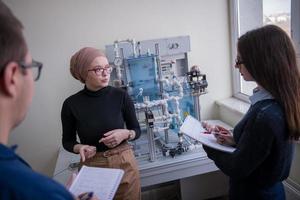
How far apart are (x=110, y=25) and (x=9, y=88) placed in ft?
5.78

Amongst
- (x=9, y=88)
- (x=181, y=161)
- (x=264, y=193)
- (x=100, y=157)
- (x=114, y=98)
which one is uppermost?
(x=9, y=88)

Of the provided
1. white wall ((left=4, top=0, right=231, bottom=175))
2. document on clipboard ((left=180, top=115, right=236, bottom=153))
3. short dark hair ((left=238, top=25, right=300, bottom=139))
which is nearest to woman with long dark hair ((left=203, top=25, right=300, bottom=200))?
short dark hair ((left=238, top=25, right=300, bottom=139))

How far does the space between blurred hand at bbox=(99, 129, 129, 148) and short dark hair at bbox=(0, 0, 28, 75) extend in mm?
867

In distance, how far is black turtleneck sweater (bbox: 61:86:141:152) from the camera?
142cm

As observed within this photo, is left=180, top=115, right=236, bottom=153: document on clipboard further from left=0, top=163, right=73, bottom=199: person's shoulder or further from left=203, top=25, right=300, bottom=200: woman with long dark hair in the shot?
left=0, top=163, right=73, bottom=199: person's shoulder

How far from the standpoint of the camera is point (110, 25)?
218 centimetres

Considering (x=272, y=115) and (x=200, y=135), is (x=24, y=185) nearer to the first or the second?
(x=272, y=115)

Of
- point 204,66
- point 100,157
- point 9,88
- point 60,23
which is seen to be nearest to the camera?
point 9,88

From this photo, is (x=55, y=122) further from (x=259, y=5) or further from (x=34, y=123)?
(x=259, y=5)

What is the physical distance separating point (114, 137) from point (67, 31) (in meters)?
1.15

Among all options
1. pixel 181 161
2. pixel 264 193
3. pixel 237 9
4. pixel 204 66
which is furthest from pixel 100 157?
pixel 237 9

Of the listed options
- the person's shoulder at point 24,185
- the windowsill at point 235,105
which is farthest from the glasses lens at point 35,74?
the windowsill at point 235,105

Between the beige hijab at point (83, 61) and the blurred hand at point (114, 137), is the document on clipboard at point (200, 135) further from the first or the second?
the beige hijab at point (83, 61)

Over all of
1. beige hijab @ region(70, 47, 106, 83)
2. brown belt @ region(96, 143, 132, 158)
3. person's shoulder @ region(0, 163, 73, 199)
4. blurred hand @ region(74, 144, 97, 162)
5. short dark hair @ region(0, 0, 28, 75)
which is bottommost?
brown belt @ region(96, 143, 132, 158)
